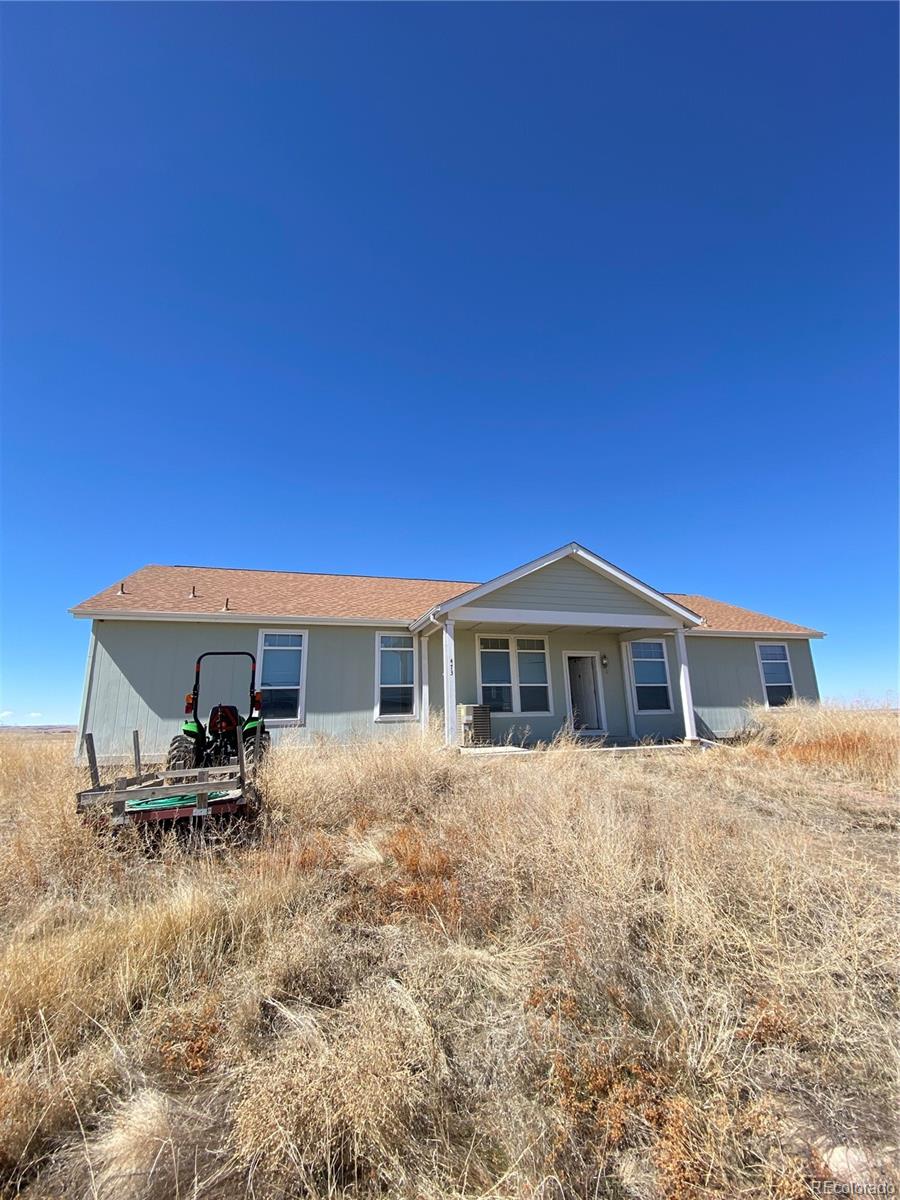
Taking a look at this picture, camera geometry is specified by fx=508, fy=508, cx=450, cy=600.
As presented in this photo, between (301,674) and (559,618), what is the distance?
632cm

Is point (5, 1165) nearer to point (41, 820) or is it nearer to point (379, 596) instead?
point (41, 820)

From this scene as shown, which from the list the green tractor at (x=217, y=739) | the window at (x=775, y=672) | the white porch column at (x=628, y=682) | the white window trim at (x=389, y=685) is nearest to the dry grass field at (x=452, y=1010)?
the green tractor at (x=217, y=739)

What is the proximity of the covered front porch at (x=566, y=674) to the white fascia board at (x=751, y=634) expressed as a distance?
90 centimetres

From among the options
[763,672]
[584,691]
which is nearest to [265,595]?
[584,691]

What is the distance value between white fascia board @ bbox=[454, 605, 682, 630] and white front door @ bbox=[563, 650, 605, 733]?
211cm

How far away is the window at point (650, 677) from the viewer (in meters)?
14.5

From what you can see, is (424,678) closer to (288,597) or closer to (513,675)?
(513,675)

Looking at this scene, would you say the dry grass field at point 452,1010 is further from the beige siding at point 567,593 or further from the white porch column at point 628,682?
the white porch column at point 628,682

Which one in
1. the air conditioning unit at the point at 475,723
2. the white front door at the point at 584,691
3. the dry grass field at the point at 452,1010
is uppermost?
the white front door at the point at 584,691

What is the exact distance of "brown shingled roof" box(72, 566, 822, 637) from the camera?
38.8ft

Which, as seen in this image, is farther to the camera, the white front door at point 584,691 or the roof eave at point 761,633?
the roof eave at point 761,633

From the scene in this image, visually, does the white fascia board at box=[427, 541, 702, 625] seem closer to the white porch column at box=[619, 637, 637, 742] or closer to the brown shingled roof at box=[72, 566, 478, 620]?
the white porch column at box=[619, 637, 637, 742]

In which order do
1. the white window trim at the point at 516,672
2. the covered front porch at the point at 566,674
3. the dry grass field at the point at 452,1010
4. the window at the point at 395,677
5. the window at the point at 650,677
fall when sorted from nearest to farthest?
the dry grass field at the point at 452,1010 < the covered front porch at the point at 566,674 < the window at the point at 395,677 < the white window trim at the point at 516,672 < the window at the point at 650,677

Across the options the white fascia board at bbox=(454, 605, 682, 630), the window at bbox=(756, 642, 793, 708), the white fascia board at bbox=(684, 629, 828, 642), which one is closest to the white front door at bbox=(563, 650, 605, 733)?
the white fascia board at bbox=(454, 605, 682, 630)
